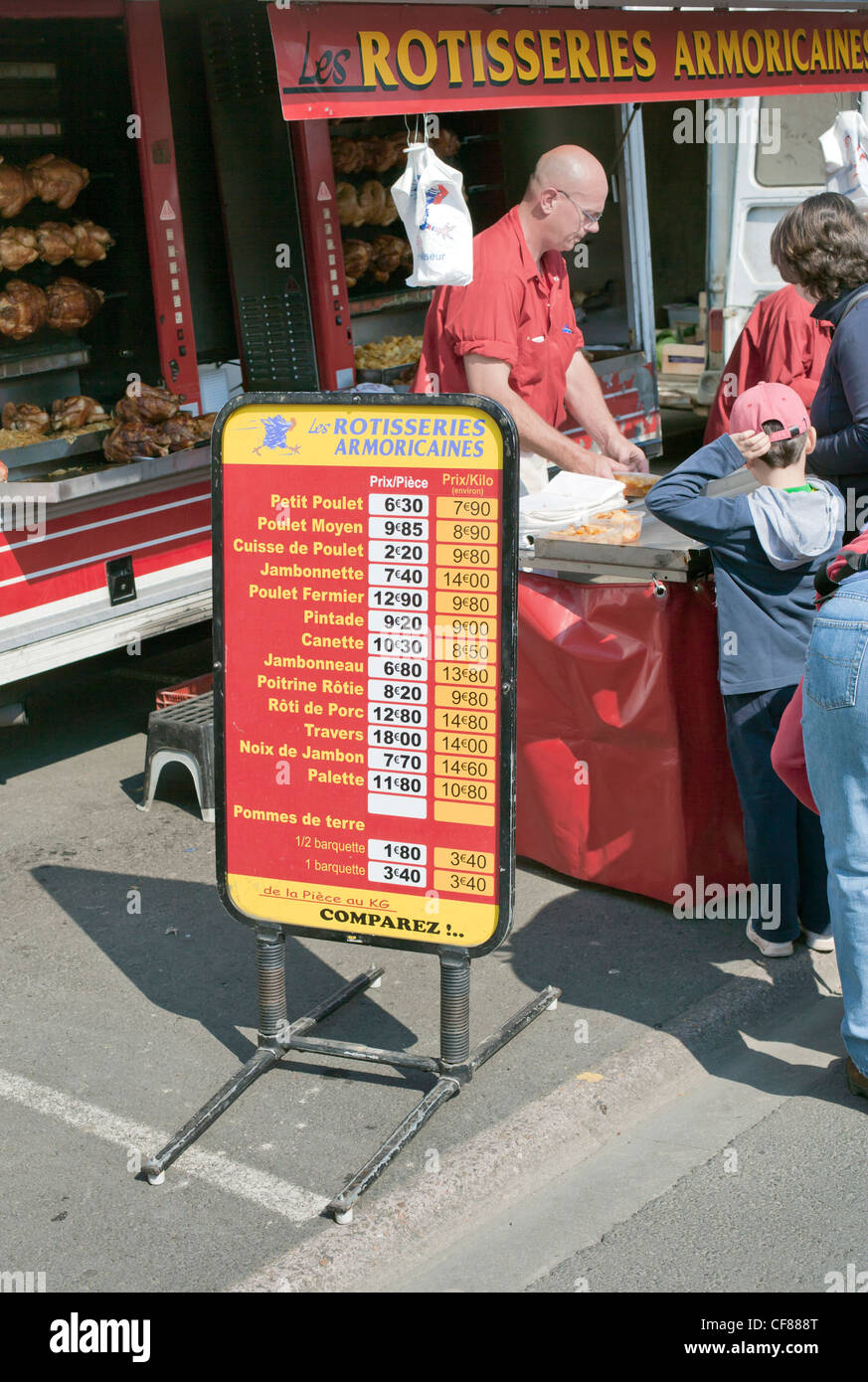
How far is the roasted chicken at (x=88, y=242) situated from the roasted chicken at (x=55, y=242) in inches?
1.1

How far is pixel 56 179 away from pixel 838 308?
3671 millimetres

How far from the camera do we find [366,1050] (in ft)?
12.1

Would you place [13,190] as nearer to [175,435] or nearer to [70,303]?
[70,303]

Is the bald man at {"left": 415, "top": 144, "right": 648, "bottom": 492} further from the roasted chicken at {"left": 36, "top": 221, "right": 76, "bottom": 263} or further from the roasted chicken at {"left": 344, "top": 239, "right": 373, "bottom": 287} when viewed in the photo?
the roasted chicken at {"left": 344, "top": 239, "right": 373, "bottom": 287}

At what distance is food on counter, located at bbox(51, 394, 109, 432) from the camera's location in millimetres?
6320

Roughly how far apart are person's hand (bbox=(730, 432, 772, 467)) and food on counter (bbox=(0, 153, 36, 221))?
385 centimetres

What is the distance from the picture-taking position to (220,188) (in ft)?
22.9

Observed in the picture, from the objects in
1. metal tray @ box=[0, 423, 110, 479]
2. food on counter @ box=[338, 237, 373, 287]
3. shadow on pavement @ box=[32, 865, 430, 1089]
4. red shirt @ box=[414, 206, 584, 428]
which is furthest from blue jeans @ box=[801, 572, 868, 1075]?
food on counter @ box=[338, 237, 373, 287]

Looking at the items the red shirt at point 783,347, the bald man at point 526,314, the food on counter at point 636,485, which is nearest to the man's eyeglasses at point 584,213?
the bald man at point 526,314

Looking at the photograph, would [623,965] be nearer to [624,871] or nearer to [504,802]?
[624,871]

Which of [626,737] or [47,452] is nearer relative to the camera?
[626,737]

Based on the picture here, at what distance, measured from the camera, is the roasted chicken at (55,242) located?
638 centimetres

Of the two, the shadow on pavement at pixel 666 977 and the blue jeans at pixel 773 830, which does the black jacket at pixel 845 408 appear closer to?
the blue jeans at pixel 773 830

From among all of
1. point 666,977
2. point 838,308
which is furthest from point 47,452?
point 666,977
